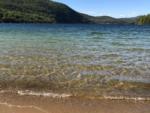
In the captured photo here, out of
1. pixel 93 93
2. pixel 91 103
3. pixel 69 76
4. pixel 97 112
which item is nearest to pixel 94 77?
pixel 69 76

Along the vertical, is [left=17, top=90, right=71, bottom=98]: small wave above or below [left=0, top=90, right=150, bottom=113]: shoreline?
below

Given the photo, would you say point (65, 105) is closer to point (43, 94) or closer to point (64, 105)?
point (64, 105)

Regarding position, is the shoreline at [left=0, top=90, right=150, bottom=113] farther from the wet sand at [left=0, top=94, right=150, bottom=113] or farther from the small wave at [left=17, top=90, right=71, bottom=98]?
the small wave at [left=17, top=90, right=71, bottom=98]

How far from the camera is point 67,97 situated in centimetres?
993

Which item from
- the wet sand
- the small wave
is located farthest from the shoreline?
the small wave

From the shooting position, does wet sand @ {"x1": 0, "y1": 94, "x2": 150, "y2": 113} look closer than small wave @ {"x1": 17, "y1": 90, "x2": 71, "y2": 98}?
Yes

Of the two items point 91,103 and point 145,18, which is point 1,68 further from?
point 145,18

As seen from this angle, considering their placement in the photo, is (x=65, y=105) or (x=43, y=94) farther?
(x=43, y=94)

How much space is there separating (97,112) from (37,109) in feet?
4.86

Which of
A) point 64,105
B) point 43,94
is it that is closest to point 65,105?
point 64,105

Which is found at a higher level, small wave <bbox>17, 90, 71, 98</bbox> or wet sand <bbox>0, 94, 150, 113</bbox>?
wet sand <bbox>0, 94, 150, 113</bbox>

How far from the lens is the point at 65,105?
9.09m

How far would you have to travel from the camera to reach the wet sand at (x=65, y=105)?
8594 mm

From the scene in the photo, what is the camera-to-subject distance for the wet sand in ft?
28.2
